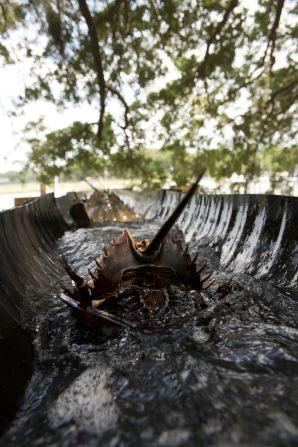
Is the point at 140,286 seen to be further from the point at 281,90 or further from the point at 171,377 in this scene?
the point at 281,90

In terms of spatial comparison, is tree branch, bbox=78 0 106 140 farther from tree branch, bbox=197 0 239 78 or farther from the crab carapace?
the crab carapace

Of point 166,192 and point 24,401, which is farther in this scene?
point 166,192

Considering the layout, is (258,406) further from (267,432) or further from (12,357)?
(12,357)

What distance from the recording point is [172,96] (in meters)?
13.2

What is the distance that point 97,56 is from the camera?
982 cm

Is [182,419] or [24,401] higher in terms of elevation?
[182,419]

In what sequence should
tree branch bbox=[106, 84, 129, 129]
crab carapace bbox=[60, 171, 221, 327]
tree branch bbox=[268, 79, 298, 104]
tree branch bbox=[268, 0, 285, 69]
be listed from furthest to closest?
tree branch bbox=[106, 84, 129, 129] → tree branch bbox=[268, 79, 298, 104] → tree branch bbox=[268, 0, 285, 69] → crab carapace bbox=[60, 171, 221, 327]

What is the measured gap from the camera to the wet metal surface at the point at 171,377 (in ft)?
4.89

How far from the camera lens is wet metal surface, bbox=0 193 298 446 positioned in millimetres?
1490

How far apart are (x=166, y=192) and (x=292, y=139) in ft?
21.1

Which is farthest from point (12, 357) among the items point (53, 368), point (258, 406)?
point (258, 406)

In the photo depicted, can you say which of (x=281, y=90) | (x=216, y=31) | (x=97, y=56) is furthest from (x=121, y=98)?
(x=281, y=90)

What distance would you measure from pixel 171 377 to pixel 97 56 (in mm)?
9648

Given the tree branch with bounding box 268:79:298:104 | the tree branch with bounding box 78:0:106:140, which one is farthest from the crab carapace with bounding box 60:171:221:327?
the tree branch with bounding box 268:79:298:104
